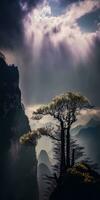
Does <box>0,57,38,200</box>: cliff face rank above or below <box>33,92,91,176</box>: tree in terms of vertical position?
above

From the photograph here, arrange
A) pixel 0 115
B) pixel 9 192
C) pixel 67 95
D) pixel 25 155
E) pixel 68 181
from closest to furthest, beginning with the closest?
pixel 68 181 < pixel 67 95 < pixel 9 192 < pixel 0 115 < pixel 25 155

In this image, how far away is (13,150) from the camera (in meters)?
129

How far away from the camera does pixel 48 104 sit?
96.9 feet

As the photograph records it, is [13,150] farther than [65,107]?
Yes

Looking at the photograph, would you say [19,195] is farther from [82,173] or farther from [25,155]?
[82,173]

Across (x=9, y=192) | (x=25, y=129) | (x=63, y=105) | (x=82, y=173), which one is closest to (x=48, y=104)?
(x=63, y=105)

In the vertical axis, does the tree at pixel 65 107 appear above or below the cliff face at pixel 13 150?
below

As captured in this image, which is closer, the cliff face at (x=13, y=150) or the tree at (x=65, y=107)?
the tree at (x=65, y=107)

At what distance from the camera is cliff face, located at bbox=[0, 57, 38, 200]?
11975 centimetres

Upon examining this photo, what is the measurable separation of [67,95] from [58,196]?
809 cm

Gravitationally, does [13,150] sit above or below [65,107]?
above

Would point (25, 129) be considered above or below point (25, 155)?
above

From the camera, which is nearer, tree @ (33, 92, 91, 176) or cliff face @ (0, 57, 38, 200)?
tree @ (33, 92, 91, 176)

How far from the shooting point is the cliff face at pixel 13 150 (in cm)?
11975
